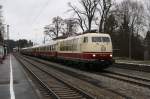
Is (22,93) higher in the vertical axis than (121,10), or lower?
lower

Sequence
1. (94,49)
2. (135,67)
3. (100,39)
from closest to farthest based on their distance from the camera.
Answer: (94,49)
(100,39)
(135,67)

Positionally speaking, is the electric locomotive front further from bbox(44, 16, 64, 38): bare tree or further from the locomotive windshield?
bbox(44, 16, 64, 38): bare tree

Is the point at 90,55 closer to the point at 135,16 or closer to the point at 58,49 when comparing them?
the point at 58,49

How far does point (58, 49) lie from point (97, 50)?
14631 mm

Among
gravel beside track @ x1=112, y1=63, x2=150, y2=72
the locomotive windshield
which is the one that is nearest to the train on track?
the locomotive windshield

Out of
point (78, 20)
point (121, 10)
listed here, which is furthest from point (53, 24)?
point (78, 20)

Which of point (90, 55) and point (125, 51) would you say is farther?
point (125, 51)

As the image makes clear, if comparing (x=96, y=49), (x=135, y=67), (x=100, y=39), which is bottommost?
(x=135, y=67)

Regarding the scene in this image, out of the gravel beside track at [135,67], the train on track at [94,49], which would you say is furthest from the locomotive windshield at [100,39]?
the gravel beside track at [135,67]

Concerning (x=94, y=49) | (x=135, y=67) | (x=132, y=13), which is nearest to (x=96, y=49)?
(x=94, y=49)

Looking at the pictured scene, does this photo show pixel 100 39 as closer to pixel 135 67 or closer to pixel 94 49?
pixel 94 49

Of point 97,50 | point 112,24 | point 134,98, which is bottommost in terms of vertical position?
point 134,98

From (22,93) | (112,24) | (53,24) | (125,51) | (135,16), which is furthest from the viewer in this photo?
(53,24)

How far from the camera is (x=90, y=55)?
88.4 feet
